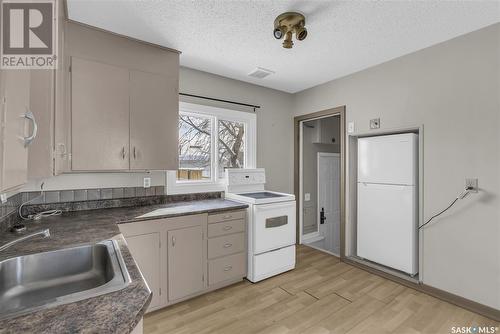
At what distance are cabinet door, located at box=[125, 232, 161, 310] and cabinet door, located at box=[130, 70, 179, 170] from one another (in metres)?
0.66

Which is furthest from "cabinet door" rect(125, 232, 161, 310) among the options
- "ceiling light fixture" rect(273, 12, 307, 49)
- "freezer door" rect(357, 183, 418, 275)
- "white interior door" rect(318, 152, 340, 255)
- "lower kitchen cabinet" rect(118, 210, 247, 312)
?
"white interior door" rect(318, 152, 340, 255)

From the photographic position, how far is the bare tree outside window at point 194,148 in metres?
3.01

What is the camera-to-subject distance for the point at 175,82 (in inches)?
98.7

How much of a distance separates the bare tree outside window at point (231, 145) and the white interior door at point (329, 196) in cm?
154

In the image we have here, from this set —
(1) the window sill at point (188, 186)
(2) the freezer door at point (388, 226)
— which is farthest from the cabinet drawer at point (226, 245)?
(2) the freezer door at point (388, 226)

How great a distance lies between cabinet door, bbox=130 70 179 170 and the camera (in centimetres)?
227

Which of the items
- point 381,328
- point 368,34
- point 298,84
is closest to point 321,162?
point 298,84

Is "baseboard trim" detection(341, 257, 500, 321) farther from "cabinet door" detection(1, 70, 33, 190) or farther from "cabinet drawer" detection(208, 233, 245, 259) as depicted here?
"cabinet door" detection(1, 70, 33, 190)

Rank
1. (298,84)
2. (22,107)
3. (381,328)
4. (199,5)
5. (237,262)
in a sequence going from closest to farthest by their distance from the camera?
(22,107) → (199,5) → (381,328) → (237,262) → (298,84)

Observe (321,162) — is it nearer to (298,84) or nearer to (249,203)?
(298,84)

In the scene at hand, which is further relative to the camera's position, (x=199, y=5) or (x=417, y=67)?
(x=417, y=67)

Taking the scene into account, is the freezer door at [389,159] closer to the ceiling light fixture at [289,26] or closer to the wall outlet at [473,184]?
the wall outlet at [473,184]

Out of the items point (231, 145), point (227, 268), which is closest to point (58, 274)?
point (227, 268)

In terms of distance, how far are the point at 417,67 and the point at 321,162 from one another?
206 centimetres
